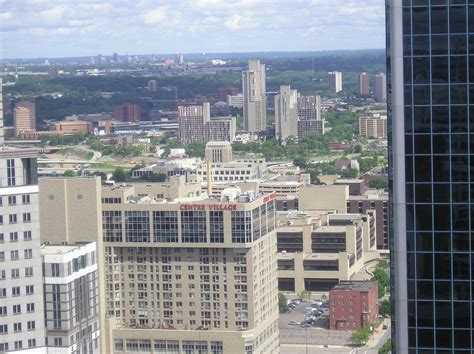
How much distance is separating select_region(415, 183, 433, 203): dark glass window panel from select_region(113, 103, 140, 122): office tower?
6746 cm

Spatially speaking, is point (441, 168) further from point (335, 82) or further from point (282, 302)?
point (335, 82)


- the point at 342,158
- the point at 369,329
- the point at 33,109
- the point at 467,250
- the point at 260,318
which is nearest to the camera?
the point at 467,250

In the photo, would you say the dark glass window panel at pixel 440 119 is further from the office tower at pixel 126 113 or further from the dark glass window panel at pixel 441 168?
the office tower at pixel 126 113

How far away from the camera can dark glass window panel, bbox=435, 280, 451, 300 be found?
813cm

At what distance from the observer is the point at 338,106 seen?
258 ft

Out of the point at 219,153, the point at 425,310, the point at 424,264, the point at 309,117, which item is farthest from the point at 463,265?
the point at 309,117

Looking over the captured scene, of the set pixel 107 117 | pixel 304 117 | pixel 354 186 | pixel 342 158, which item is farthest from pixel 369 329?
pixel 107 117

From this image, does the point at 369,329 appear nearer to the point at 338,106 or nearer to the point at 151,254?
the point at 151,254

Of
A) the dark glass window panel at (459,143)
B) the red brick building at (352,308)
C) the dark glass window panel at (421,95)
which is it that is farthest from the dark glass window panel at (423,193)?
the red brick building at (352,308)

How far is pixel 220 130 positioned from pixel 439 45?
57451 mm

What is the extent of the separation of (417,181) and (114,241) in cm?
1370

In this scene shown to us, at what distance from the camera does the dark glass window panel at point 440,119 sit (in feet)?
26.8

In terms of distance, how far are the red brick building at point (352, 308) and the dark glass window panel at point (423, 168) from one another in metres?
18.5

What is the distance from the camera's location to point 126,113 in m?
76.1
